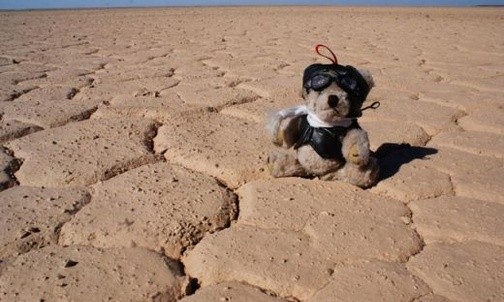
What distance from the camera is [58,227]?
1.16 metres

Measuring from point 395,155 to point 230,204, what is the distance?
23.5 inches

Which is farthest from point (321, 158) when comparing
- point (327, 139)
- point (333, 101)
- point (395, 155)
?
point (395, 155)

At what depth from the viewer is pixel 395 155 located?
5.11ft

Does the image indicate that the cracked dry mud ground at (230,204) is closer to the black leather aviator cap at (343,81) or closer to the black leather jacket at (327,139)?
the black leather jacket at (327,139)

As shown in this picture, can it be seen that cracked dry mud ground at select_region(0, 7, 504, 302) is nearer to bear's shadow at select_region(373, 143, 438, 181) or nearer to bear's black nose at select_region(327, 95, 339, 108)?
bear's shadow at select_region(373, 143, 438, 181)

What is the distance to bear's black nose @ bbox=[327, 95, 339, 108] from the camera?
1212 mm

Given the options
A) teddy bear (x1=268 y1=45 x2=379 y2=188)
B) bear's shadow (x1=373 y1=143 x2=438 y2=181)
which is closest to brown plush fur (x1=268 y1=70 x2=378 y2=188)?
teddy bear (x1=268 y1=45 x2=379 y2=188)

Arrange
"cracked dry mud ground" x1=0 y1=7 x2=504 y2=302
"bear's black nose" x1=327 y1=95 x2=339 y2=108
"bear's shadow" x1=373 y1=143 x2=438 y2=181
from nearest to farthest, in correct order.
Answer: "cracked dry mud ground" x1=0 y1=7 x2=504 y2=302 → "bear's black nose" x1=327 y1=95 x2=339 y2=108 → "bear's shadow" x1=373 y1=143 x2=438 y2=181

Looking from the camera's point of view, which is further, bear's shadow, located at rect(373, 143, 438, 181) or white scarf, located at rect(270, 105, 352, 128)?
bear's shadow, located at rect(373, 143, 438, 181)

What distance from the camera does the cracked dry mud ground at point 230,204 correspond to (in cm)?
95

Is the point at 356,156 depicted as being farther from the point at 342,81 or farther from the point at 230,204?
the point at 230,204

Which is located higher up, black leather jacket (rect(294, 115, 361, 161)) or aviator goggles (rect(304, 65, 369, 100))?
aviator goggles (rect(304, 65, 369, 100))

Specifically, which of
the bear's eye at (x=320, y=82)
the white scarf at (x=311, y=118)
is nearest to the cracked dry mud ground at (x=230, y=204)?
the white scarf at (x=311, y=118)

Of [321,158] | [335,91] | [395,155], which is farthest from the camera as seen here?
[395,155]
